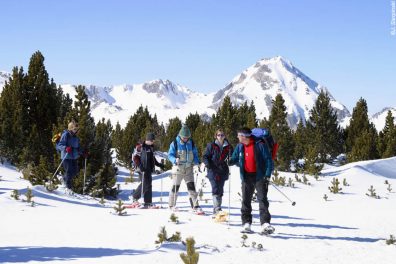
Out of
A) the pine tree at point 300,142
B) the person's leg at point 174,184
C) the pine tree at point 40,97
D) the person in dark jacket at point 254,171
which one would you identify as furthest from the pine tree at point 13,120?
the pine tree at point 300,142

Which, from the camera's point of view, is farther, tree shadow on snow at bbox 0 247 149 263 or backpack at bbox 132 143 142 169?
backpack at bbox 132 143 142 169

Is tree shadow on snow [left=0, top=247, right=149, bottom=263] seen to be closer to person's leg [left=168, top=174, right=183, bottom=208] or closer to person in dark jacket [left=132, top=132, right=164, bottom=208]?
person's leg [left=168, top=174, right=183, bottom=208]

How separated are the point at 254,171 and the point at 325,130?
97.4 feet

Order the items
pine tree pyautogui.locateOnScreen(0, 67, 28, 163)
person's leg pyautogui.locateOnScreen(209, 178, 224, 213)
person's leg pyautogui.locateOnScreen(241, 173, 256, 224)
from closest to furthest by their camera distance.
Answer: person's leg pyautogui.locateOnScreen(241, 173, 256, 224) < person's leg pyautogui.locateOnScreen(209, 178, 224, 213) < pine tree pyautogui.locateOnScreen(0, 67, 28, 163)

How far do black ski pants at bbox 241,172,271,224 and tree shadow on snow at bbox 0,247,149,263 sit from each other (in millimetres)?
2411

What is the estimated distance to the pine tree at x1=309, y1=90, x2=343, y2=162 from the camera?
35.0 m

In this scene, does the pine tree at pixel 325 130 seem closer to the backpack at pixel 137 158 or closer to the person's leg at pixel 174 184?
the backpack at pixel 137 158

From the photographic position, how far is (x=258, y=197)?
24.3 ft

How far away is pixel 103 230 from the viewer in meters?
6.90

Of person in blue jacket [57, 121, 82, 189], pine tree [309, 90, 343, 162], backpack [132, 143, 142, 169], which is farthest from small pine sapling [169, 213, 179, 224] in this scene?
pine tree [309, 90, 343, 162]

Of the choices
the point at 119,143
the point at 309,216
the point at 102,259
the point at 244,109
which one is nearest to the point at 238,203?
the point at 309,216

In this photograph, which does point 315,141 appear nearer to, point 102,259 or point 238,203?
point 238,203

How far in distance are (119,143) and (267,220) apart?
66.1 feet

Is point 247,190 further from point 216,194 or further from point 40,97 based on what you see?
point 40,97
